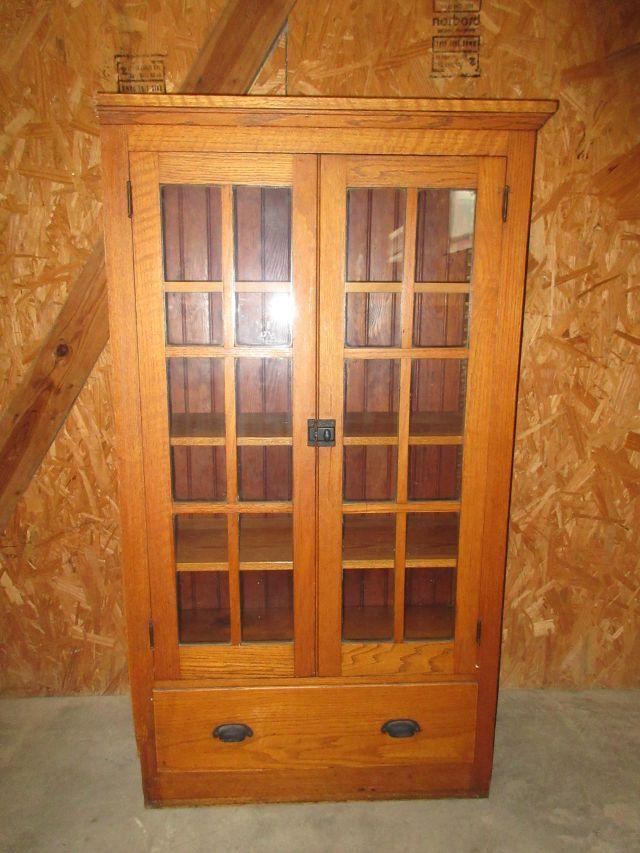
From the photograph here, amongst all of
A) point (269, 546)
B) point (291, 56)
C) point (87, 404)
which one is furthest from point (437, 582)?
point (291, 56)

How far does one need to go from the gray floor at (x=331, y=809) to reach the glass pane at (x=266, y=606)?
500 mm

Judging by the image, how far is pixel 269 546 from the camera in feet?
5.02

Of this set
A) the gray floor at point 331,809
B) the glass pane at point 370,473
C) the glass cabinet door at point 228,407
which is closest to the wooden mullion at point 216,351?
the glass cabinet door at point 228,407

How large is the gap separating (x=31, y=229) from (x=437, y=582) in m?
1.62

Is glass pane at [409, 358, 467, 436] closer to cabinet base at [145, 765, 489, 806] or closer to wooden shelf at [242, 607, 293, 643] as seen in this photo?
wooden shelf at [242, 607, 293, 643]

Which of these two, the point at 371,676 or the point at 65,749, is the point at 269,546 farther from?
the point at 65,749

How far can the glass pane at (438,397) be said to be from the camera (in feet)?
4.75

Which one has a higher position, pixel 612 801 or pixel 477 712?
pixel 477 712

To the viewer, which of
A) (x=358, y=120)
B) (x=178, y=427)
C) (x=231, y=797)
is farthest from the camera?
(x=231, y=797)

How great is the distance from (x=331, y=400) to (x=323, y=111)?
649mm

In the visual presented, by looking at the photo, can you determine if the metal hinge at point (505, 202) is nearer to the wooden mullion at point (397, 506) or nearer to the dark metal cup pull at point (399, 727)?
the wooden mullion at point (397, 506)

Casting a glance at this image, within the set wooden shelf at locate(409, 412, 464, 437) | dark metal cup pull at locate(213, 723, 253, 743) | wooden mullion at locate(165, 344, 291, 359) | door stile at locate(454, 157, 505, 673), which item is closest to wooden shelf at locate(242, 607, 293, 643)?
dark metal cup pull at locate(213, 723, 253, 743)

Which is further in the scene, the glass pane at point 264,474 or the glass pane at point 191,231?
the glass pane at point 264,474

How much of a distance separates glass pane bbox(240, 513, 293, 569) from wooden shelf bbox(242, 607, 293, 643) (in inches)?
7.0
